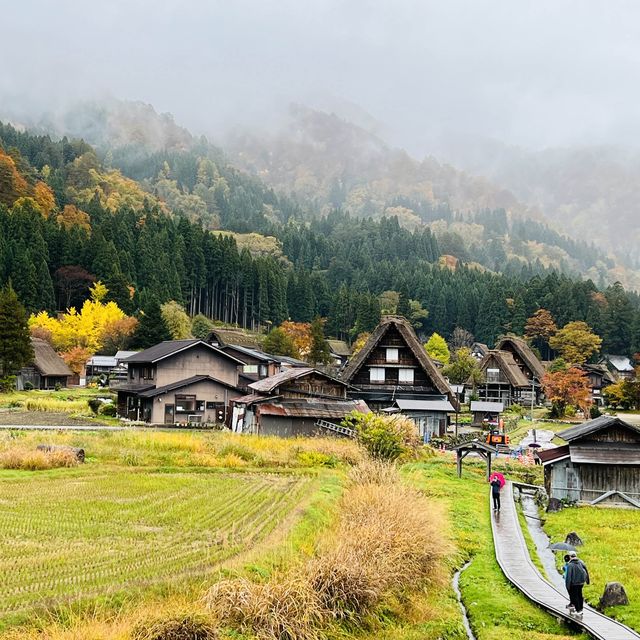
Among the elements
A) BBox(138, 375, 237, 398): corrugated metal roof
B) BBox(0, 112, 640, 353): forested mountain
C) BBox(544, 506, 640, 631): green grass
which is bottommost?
BBox(544, 506, 640, 631): green grass

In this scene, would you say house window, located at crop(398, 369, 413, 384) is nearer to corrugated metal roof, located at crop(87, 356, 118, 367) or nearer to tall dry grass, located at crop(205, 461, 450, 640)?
tall dry grass, located at crop(205, 461, 450, 640)

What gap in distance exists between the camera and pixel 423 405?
4178cm

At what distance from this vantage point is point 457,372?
70500 millimetres

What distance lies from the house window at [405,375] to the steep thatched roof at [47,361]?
32104 millimetres

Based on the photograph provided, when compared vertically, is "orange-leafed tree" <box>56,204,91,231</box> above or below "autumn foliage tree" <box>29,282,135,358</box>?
above

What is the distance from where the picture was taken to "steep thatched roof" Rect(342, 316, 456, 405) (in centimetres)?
4344

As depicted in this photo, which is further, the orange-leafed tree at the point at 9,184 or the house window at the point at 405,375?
the orange-leafed tree at the point at 9,184

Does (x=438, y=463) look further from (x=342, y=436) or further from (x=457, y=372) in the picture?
(x=457, y=372)

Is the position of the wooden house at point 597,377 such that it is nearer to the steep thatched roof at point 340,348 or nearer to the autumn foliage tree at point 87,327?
the steep thatched roof at point 340,348

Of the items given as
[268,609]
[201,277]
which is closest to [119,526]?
[268,609]

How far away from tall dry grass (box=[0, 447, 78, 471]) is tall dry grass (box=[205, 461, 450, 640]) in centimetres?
1066

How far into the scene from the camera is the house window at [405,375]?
44250mm

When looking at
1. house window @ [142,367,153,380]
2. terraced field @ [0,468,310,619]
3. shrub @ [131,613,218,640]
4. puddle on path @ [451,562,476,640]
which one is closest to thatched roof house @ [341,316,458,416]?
house window @ [142,367,153,380]

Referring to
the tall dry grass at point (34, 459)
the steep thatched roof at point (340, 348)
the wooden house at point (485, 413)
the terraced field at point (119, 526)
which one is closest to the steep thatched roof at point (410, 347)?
the wooden house at point (485, 413)
